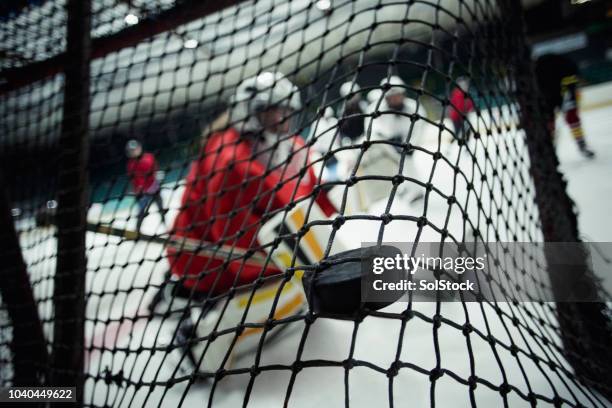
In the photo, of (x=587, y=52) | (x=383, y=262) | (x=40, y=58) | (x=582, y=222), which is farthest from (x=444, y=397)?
(x=587, y=52)

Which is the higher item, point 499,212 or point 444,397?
point 499,212

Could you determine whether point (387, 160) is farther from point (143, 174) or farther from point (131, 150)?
point (131, 150)

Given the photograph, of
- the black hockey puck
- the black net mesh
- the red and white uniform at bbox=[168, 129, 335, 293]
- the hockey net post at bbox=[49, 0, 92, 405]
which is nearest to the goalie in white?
the black net mesh

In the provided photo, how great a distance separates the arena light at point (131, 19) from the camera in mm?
1119

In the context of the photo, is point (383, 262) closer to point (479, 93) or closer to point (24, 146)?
point (479, 93)

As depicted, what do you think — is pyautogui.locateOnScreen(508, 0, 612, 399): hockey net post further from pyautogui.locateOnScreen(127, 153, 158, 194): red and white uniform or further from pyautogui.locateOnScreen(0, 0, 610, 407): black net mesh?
pyautogui.locateOnScreen(127, 153, 158, 194): red and white uniform

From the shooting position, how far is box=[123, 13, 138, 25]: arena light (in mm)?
1119

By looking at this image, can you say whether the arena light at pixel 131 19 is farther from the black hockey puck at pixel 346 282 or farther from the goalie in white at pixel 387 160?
the black hockey puck at pixel 346 282

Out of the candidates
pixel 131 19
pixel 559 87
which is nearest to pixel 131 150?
pixel 131 19

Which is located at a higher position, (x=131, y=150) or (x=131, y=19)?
(x=131, y=150)

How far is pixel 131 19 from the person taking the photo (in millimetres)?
1134

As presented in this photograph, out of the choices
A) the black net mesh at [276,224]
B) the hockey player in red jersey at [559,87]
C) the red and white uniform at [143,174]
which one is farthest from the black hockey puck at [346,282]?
the hockey player in red jersey at [559,87]

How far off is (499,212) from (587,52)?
9.12 m

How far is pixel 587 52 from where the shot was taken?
287 inches
